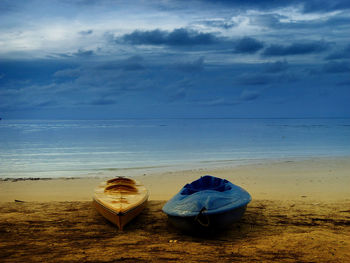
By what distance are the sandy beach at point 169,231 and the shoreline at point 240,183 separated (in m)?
0.04

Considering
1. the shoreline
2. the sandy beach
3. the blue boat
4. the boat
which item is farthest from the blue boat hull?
the shoreline

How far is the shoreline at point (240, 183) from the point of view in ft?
36.3

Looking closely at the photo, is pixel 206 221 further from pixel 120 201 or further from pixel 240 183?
pixel 240 183

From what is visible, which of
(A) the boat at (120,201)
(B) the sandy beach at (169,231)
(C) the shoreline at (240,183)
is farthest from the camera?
(C) the shoreline at (240,183)

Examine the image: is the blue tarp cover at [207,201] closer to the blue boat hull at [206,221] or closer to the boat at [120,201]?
the blue boat hull at [206,221]

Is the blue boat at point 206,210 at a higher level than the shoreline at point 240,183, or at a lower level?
higher

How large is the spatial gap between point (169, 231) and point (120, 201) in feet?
4.48

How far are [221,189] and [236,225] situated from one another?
0.83m

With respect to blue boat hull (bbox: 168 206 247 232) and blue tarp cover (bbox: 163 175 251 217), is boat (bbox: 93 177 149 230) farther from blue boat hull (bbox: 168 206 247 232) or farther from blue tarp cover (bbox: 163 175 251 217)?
blue boat hull (bbox: 168 206 247 232)

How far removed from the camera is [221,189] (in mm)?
7828

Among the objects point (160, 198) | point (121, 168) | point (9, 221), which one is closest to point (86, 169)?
point (121, 168)

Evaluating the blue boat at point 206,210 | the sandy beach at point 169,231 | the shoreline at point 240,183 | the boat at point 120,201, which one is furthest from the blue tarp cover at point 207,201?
the shoreline at point 240,183

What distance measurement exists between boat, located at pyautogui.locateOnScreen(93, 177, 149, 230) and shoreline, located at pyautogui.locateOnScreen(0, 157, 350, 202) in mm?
1666

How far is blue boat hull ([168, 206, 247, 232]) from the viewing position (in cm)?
645
